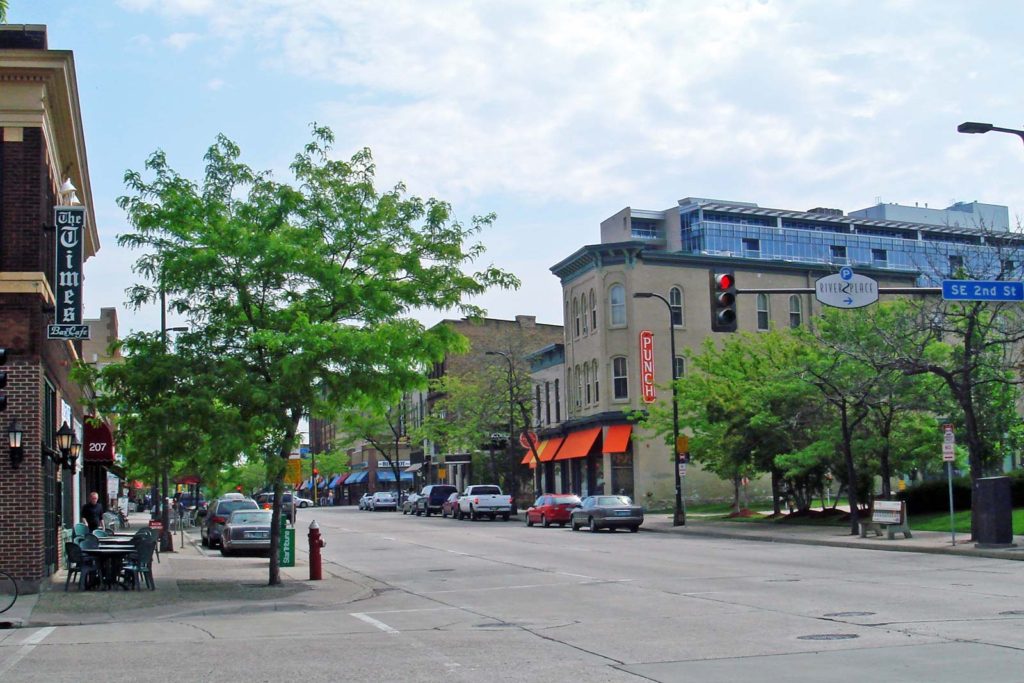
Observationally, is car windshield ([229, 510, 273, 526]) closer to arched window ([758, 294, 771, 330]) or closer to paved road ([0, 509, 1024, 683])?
paved road ([0, 509, 1024, 683])

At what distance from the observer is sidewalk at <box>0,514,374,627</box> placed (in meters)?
17.2

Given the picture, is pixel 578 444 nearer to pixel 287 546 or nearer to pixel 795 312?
pixel 795 312

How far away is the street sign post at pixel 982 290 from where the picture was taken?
66.6ft

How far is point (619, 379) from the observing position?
5766 cm

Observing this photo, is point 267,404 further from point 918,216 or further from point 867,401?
point 918,216

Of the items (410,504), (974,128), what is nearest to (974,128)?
(974,128)

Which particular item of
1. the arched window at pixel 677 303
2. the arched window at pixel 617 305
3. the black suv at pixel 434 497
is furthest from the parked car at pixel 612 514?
the black suv at pixel 434 497

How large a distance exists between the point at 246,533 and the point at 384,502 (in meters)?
47.2

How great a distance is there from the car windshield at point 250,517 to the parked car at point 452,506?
24.8 metres

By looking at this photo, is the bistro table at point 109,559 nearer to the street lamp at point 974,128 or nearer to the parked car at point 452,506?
the street lamp at point 974,128

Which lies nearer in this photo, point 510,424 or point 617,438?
point 617,438

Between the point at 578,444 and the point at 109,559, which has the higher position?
the point at 578,444

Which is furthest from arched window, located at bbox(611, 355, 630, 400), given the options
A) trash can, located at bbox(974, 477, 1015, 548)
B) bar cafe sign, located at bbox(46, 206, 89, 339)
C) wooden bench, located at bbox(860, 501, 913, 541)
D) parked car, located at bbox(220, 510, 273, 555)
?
bar cafe sign, located at bbox(46, 206, 89, 339)

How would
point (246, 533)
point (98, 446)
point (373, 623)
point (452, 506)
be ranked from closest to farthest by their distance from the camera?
point (373, 623), point (246, 533), point (98, 446), point (452, 506)
